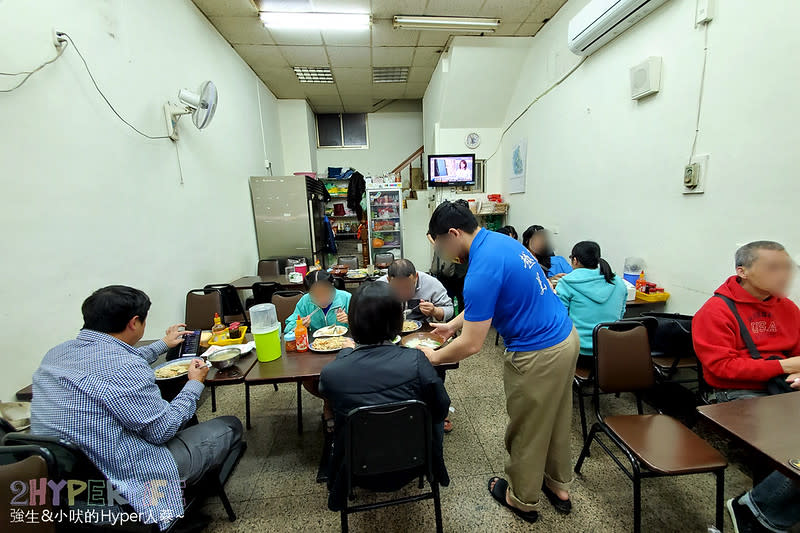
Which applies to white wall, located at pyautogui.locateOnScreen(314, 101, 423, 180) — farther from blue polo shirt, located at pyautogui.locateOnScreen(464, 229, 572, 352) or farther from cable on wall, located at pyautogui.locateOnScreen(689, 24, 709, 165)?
blue polo shirt, located at pyautogui.locateOnScreen(464, 229, 572, 352)

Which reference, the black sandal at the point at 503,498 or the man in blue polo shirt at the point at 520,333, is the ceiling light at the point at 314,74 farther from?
the black sandal at the point at 503,498

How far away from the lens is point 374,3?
3574mm

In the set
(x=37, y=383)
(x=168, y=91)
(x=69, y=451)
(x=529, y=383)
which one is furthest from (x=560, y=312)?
(x=168, y=91)

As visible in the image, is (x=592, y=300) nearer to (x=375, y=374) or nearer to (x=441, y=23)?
(x=375, y=374)

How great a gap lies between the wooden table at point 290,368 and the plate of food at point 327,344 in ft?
0.09

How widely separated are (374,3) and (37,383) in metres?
4.37

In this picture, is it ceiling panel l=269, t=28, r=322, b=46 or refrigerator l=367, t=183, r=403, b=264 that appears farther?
refrigerator l=367, t=183, r=403, b=264

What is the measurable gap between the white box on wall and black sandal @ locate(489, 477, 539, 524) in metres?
3.12

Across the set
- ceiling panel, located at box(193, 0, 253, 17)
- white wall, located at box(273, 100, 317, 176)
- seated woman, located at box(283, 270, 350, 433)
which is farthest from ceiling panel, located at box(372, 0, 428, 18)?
seated woman, located at box(283, 270, 350, 433)

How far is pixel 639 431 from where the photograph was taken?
1.55 m

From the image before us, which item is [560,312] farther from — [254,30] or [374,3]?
[254,30]

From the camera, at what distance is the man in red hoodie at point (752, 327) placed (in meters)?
1.55

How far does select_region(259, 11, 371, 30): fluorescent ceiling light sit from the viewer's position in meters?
3.73

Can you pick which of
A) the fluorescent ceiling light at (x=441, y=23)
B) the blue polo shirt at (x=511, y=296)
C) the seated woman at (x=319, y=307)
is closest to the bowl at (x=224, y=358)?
the seated woman at (x=319, y=307)
